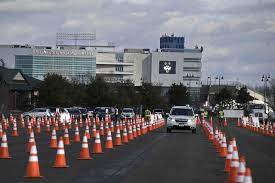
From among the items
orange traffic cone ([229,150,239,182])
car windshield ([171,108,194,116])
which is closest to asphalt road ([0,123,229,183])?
orange traffic cone ([229,150,239,182])

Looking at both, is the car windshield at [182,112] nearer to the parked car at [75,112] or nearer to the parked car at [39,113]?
the parked car at [39,113]

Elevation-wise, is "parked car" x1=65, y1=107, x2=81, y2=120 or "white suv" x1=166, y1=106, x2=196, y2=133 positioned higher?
"parked car" x1=65, y1=107, x2=81, y2=120

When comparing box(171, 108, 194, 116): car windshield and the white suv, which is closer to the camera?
the white suv

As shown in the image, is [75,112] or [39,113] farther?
[75,112]

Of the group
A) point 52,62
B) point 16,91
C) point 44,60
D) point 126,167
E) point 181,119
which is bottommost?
point 126,167

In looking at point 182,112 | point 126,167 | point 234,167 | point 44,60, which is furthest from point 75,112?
point 44,60

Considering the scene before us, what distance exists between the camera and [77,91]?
4257 inches

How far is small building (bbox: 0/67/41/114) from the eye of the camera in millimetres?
94625

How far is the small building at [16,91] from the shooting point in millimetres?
94625

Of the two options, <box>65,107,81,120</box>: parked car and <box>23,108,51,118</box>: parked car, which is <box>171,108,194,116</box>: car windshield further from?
<box>65,107,81,120</box>: parked car

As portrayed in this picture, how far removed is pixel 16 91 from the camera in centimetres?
10319

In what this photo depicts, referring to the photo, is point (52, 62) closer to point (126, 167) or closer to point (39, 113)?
point (39, 113)

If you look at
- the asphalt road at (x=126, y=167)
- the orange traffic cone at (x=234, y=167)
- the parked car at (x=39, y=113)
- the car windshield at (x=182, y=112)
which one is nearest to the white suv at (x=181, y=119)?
the car windshield at (x=182, y=112)

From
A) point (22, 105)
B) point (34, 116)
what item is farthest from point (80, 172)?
point (22, 105)
